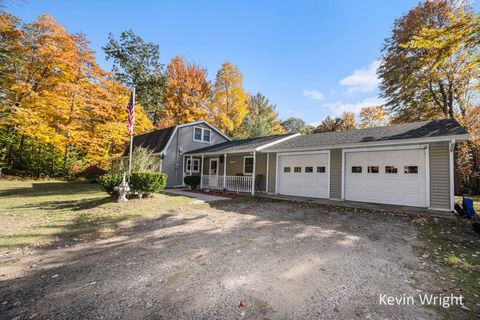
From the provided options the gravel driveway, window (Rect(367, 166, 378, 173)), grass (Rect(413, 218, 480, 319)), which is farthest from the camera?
window (Rect(367, 166, 378, 173))

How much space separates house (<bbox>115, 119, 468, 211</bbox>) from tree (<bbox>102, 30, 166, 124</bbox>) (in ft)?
58.7

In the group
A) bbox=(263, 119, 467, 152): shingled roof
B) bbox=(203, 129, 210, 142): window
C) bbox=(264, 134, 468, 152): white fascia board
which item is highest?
bbox=(203, 129, 210, 142): window

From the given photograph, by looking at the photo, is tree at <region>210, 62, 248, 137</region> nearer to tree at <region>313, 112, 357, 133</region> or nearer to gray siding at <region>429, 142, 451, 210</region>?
tree at <region>313, 112, 357, 133</region>

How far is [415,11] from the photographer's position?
1603 centimetres

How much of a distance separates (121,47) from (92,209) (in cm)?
2721

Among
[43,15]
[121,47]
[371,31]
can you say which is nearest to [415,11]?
[371,31]

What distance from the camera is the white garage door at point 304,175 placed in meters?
10.2

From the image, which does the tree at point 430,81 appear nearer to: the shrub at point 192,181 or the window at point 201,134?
the window at point 201,134

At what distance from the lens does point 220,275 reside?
126 inches

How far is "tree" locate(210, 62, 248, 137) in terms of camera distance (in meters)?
22.7

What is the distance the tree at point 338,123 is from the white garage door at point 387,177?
15.9 meters

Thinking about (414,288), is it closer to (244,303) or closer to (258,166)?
(244,303)

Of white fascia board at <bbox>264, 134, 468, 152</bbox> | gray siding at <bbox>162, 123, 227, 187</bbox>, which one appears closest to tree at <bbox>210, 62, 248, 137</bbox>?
gray siding at <bbox>162, 123, 227, 187</bbox>

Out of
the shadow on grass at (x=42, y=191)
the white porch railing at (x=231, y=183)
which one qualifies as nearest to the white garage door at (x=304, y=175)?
the white porch railing at (x=231, y=183)
